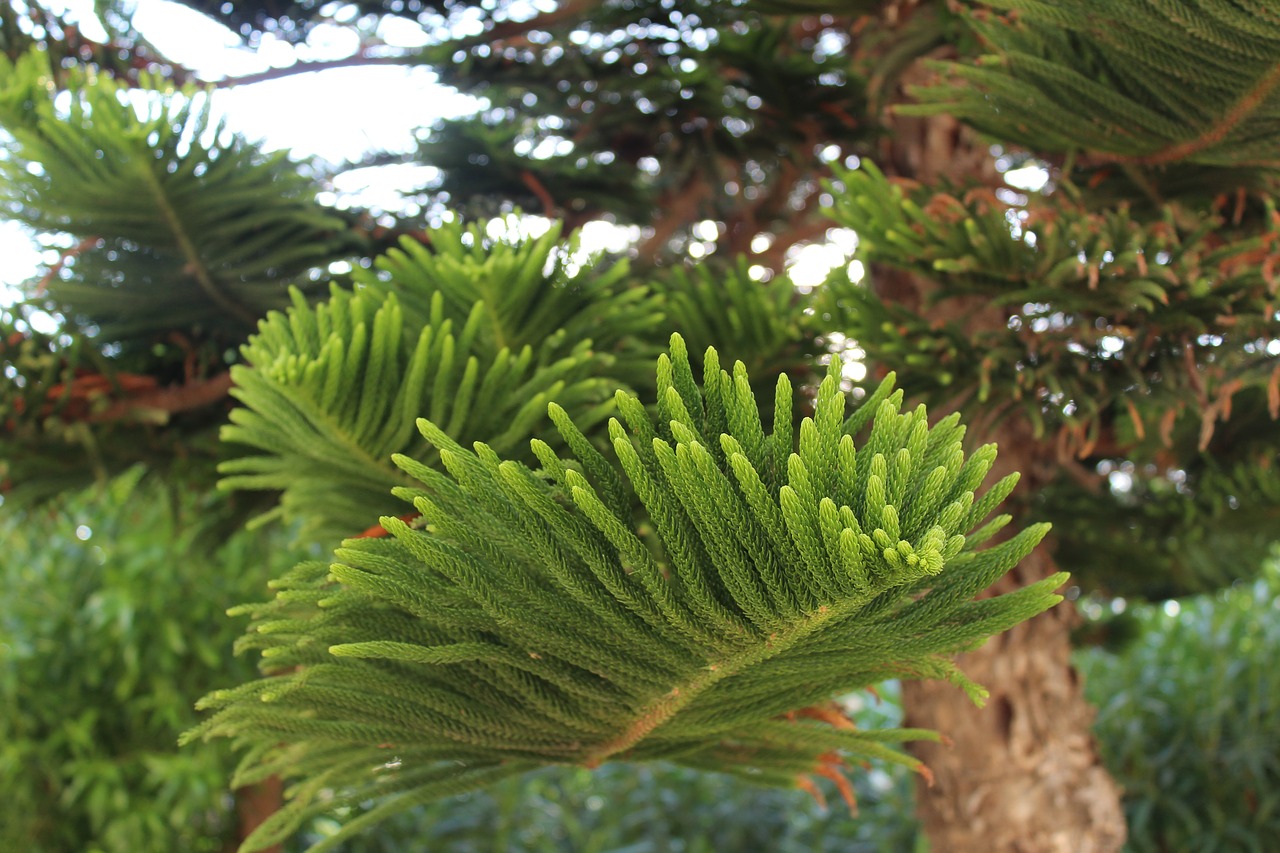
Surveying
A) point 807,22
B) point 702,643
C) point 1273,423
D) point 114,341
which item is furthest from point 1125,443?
point 114,341

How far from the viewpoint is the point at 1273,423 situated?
83 centimetres

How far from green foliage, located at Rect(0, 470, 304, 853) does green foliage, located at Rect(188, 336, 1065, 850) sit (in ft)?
3.62

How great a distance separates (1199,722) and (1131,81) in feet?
4.63

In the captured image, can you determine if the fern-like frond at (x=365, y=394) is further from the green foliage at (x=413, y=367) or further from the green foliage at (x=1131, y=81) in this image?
the green foliage at (x=1131, y=81)

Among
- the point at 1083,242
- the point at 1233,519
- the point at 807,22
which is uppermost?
the point at 807,22

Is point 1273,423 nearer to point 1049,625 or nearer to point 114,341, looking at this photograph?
point 1049,625

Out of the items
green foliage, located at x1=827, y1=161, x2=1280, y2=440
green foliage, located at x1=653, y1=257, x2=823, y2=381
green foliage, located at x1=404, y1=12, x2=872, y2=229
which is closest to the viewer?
green foliage, located at x1=827, y1=161, x2=1280, y2=440

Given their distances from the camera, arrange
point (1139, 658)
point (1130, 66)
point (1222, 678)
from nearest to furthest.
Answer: point (1130, 66) → point (1222, 678) → point (1139, 658)

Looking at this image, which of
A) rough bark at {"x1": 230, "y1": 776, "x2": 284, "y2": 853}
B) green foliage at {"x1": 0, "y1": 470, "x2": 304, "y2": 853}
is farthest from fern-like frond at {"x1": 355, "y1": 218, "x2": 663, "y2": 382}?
green foliage at {"x1": 0, "y1": 470, "x2": 304, "y2": 853}

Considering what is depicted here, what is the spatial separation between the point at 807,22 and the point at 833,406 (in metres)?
0.97

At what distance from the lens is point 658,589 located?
0.35 meters

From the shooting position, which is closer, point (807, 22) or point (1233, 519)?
point (1233, 519)

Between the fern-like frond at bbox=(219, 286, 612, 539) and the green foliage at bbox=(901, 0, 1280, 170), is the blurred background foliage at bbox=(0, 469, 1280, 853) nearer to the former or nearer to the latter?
the fern-like frond at bbox=(219, 286, 612, 539)

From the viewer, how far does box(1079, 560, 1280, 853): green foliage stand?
147 centimetres
